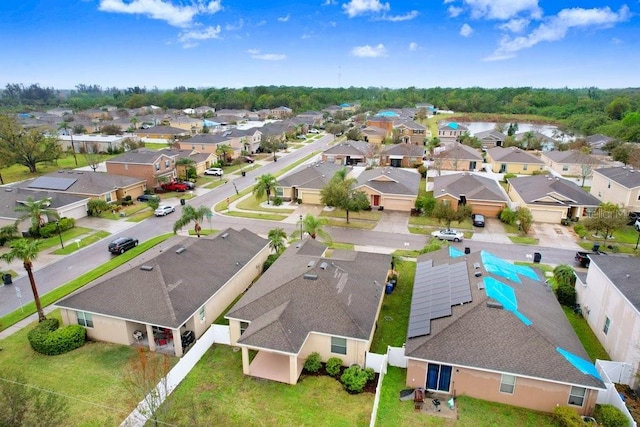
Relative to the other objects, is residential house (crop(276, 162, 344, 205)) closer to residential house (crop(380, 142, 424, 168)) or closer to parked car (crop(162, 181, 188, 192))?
parked car (crop(162, 181, 188, 192))

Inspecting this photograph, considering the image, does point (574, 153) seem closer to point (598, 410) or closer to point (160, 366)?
point (598, 410)

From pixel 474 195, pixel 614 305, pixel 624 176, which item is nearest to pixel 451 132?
pixel 624 176

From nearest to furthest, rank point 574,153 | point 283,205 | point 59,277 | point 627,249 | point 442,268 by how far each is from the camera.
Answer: point 442,268 → point 59,277 → point 627,249 → point 283,205 → point 574,153

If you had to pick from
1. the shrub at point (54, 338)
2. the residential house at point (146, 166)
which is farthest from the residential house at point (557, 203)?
the residential house at point (146, 166)

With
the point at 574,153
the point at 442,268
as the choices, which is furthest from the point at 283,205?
the point at 574,153

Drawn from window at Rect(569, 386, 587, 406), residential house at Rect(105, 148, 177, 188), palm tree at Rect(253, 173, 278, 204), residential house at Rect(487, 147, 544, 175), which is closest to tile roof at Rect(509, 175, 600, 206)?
residential house at Rect(487, 147, 544, 175)
